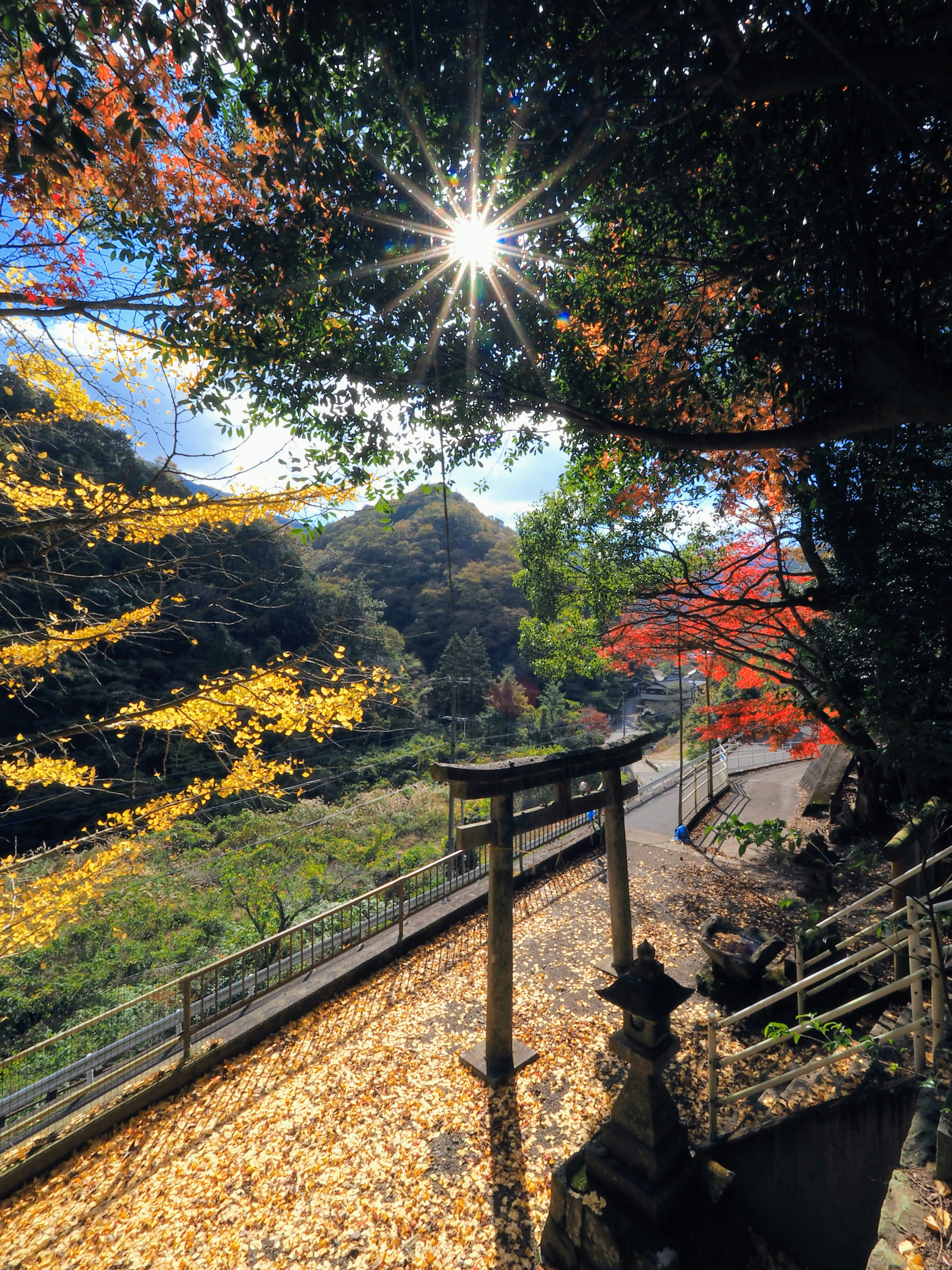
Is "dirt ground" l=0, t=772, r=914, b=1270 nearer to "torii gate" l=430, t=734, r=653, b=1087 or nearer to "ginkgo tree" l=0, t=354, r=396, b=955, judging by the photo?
"torii gate" l=430, t=734, r=653, b=1087

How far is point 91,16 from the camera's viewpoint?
254 centimetres

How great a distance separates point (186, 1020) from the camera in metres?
5.73

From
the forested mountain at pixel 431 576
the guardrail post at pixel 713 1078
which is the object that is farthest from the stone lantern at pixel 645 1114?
the forested mountain at pixel 431 576

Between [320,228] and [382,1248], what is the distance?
8.03 meters

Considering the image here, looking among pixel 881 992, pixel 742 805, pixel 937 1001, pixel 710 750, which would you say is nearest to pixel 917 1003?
pixel 937 1001

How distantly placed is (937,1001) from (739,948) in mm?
4061

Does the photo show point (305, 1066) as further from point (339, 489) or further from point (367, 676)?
point (339, 489)

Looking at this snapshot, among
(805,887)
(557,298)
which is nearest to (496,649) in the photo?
(805,887)

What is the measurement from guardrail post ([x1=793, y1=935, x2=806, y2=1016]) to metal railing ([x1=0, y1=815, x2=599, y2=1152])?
5.12 metres

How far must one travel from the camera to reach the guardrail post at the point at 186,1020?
5734 mm

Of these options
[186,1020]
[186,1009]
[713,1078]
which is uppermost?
[713,1078]

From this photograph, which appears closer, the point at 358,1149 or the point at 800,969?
the point at 358,1149

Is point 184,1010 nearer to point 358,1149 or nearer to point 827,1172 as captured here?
point 358,1149

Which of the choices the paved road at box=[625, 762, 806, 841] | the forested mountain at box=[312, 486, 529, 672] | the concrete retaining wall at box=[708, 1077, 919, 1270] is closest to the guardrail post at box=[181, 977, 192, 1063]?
the concrete retaining wall at box=[708, 1077, 919, 1270]
